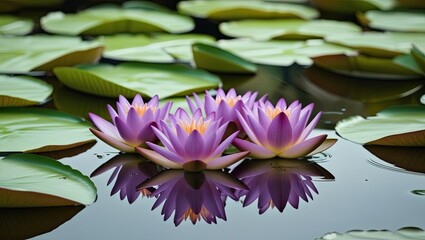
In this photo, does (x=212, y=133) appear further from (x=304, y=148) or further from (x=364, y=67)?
(x=364, y=67)

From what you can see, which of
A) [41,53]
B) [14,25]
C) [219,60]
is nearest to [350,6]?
[219,60]

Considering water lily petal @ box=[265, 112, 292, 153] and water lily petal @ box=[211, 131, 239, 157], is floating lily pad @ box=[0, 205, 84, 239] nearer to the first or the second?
water lily petal @ box=[211, 131, 239, 157]

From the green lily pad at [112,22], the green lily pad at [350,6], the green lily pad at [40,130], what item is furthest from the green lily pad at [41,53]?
the green lily pad at [350,6]

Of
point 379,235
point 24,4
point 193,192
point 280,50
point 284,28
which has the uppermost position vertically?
point 24,4

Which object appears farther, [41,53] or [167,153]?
[41,53]

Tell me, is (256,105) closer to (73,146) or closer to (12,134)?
(73,146)

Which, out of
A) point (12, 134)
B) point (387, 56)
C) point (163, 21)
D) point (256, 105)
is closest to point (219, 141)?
point (256, 105)

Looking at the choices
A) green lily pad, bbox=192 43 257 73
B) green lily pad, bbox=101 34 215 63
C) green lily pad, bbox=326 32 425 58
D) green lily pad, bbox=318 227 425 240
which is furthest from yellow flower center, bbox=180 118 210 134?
green lily pad, bbox=326 32 425 58
